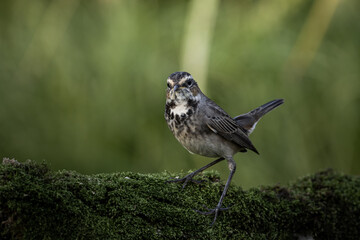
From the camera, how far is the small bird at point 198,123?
3.79 m

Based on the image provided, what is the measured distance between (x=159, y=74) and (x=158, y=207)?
7.10ft

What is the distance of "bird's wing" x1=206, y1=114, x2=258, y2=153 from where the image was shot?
3.86 m

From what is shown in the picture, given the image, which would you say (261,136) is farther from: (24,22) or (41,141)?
(24,22)

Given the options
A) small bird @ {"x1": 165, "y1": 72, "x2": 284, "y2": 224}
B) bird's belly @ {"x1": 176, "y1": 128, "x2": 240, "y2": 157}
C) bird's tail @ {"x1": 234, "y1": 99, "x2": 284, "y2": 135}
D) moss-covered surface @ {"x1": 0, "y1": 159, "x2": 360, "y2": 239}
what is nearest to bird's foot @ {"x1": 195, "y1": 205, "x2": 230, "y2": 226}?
moss-covered surface @ {"x1": 0, "y1": 159, "x2": 360, "y2": 239}

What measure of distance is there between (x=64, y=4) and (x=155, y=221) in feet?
9.31

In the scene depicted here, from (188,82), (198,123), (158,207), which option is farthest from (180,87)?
(158,207)

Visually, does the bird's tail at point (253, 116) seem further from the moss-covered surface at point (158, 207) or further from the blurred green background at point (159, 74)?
the moss-covered surface at point (158, 207)

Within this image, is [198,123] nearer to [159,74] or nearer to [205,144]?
[205,144]

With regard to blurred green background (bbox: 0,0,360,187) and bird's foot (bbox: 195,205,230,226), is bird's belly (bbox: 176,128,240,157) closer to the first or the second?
bird's foot (bbox: 195,205,230,226)

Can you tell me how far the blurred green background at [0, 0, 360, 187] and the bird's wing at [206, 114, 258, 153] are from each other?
79 cm

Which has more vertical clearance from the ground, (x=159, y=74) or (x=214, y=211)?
(x=159, y=74)

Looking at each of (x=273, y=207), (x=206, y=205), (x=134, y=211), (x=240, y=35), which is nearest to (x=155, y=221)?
(x=134, y=211)

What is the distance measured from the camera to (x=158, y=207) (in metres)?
2.89

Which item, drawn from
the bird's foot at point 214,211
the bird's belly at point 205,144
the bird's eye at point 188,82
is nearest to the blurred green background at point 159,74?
the bird's eye at point 188,82
